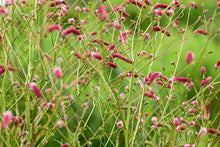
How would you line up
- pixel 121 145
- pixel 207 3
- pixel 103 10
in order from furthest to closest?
1. pixel 207 3
2. pixel 121 145
3. pixel 103 10

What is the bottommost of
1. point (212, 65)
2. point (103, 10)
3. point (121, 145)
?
point (121, 145)

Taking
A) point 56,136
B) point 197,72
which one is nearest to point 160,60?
point 197,72

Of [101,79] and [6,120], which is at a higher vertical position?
[6,120]

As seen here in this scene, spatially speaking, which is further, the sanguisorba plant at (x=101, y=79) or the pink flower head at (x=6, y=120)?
the sanguisorba plant at (x=101, y=79)

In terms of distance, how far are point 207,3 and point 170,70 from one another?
74cm

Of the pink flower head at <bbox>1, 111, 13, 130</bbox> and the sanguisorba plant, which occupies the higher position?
the pink flower head at <bbox>1, 111, 13, 130</bbox>

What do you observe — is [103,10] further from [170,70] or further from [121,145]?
[170,70]

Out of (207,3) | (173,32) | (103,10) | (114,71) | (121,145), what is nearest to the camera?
(103,10)

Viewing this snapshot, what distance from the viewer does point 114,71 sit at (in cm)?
258

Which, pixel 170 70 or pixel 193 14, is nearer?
pixel 170 70

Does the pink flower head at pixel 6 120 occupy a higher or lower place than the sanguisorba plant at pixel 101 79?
higher

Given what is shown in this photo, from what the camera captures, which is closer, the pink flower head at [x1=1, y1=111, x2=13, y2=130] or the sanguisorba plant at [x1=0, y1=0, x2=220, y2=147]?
the pink flower head at [x1=1, y1=111, x2=13, y2=130]

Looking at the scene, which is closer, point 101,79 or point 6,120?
point 6,120

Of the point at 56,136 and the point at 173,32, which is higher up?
the point at 173,32
